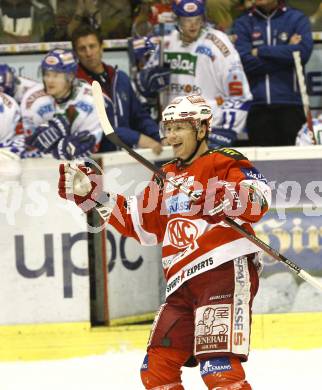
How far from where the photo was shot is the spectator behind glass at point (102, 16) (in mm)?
7285

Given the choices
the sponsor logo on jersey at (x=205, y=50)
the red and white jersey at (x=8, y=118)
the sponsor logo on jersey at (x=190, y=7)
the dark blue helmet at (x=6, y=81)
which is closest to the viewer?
the red and white jersey at (x=8, y=118)

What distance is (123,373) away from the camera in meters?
5.89

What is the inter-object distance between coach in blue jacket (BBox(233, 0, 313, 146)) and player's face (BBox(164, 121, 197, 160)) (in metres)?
2.53

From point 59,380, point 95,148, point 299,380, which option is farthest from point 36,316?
point 299,380

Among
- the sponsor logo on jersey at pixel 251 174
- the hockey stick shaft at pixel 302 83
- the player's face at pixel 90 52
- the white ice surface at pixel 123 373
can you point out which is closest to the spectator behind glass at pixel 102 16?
the player's face at pixel 90 52

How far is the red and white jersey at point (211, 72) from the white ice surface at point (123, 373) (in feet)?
4.53

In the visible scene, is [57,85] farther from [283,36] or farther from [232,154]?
[232,154]

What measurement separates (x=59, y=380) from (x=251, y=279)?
1662 millimetres

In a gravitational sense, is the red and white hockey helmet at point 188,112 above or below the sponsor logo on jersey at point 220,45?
below

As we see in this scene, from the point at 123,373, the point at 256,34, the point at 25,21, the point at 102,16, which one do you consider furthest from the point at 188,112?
the point at 25,21

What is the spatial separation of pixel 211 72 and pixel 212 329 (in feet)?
8.89

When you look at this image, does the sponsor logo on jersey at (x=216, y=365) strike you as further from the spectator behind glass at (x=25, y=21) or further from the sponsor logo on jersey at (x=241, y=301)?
the spectator behind glass at (x=25, y=21)

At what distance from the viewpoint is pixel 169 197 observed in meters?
4.54

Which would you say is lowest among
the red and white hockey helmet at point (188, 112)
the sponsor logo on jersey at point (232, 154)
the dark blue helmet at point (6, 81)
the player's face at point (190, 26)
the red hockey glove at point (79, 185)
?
the red hockey glove at point (79, 185)
